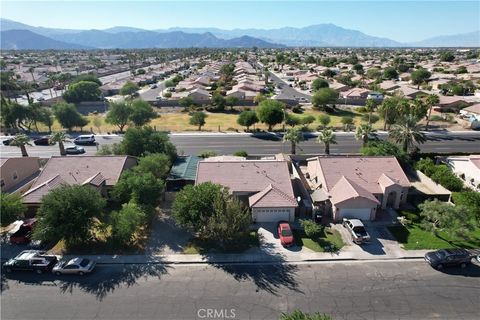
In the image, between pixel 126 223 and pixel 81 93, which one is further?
pixel 81 93

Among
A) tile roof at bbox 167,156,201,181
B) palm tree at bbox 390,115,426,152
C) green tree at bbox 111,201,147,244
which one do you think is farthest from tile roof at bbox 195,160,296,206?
palm tree at bbox 390,115,426,152

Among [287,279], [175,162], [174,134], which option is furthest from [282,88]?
[287,279]

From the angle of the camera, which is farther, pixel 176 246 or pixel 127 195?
pixel 127 195

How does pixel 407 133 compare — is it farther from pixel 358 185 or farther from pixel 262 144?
pixel 262 144

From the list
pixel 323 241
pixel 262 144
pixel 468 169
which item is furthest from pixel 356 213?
pixel 262 144

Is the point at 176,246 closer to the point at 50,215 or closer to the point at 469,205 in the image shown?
the point at 50,215

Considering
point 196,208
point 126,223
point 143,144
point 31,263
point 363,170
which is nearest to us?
point 31,263
